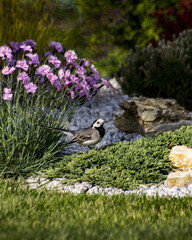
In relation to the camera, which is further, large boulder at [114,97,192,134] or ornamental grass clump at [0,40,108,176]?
large boulder at [114,97,192,134]

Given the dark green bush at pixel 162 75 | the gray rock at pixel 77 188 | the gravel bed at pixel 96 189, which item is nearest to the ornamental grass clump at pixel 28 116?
the gravel bed at pixel 96 189

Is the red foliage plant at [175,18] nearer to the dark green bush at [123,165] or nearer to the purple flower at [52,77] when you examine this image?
the dark green bush at [123,165]

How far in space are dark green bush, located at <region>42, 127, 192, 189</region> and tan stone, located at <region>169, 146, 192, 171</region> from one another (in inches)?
3.2

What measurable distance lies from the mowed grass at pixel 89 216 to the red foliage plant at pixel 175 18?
7694 millimetres

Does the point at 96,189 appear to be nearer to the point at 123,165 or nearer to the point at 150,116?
the point at 123,165

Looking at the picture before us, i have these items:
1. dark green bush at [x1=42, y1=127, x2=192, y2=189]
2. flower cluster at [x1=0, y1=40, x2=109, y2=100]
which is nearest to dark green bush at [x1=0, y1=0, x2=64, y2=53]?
flower cluster at [x1=0, y1=40, x2=109, y2=100]

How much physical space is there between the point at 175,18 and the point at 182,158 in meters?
7.15

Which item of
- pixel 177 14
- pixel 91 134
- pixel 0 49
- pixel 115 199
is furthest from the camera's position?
pixel 177 14

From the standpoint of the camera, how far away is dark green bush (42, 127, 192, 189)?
3.76 metres

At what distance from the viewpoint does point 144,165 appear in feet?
12.9

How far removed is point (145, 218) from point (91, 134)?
5.58ft

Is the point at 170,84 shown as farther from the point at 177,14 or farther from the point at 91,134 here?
the point at 177,14

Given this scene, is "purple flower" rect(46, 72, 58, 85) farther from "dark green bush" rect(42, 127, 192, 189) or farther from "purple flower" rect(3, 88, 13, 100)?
"dark green bush" rect(42, 127, 192, 189)

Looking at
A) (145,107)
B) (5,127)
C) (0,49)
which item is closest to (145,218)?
(5,127)
